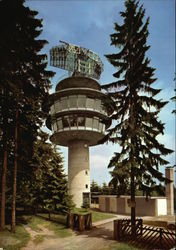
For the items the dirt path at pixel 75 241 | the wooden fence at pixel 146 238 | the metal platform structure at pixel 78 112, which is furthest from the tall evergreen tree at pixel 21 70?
the metal platform structure at pixel 78 112

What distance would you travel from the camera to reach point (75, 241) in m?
17.0

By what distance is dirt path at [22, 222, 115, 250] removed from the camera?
15.3m

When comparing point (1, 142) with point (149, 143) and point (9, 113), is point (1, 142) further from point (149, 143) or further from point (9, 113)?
point (149, 143)

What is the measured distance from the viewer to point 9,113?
20234 mm

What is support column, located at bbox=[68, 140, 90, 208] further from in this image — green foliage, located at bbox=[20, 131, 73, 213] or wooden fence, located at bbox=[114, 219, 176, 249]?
wooden fence, located at bbox=[114, 219, 176, 249]

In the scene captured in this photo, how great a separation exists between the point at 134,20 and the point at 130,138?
33.6ft

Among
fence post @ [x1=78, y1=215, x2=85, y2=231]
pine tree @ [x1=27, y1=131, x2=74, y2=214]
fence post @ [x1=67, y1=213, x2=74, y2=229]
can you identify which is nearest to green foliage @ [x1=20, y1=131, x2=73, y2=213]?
pine tree @ [x1=27, y1=131, x2=74, y2=214]

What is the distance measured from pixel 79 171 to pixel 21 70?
2113cm

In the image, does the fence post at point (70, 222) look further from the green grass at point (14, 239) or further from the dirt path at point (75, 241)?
the green grass at point (14, 239)

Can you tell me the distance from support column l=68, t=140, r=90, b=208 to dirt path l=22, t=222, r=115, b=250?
50.0 feet

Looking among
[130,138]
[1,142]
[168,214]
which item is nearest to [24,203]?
[1,142]

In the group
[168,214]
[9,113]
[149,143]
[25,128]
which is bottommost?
[168,214]

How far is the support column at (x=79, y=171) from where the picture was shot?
35344 mm

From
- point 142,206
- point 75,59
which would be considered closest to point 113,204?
point 142,206
